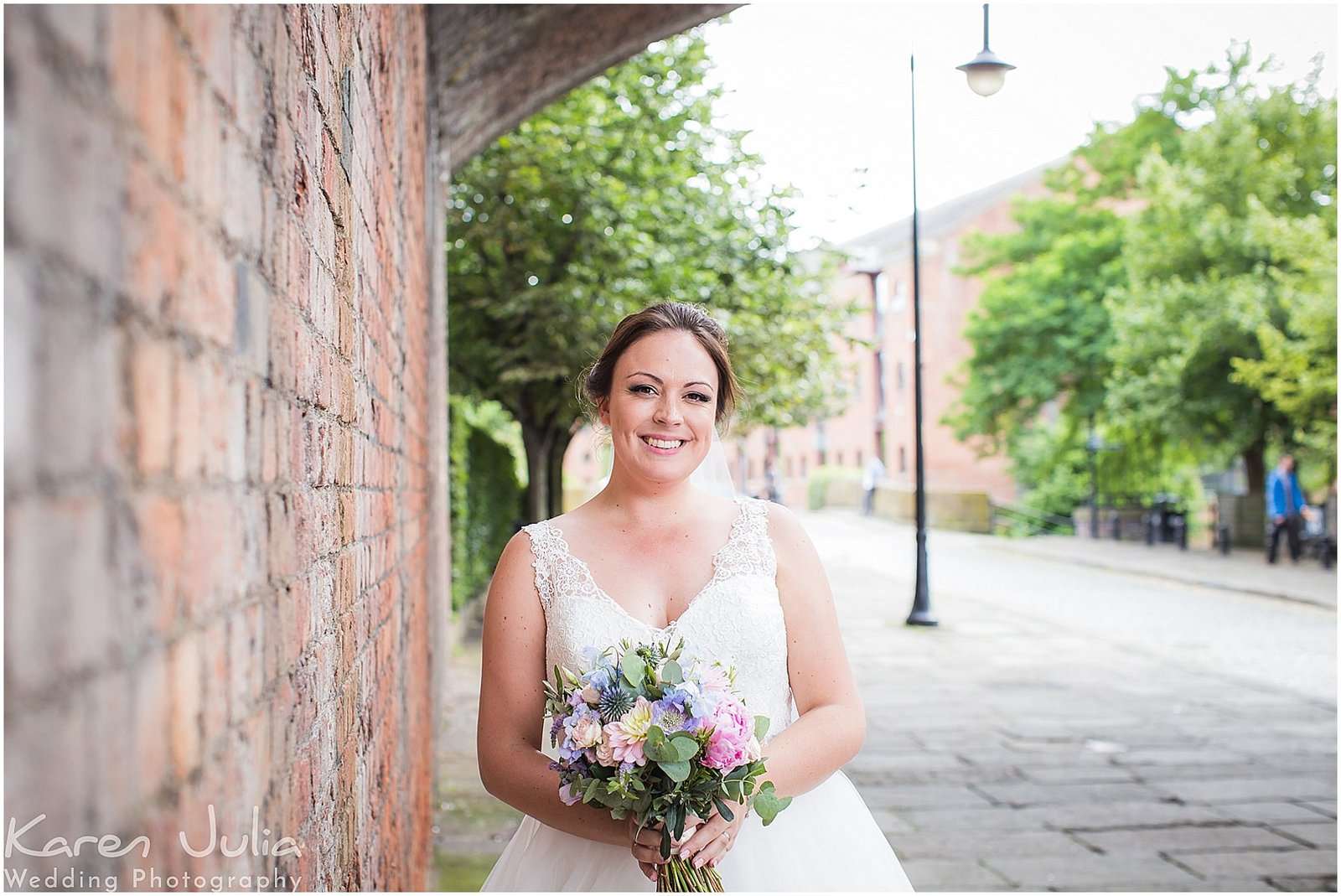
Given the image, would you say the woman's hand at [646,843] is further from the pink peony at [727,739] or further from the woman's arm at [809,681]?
the woman's arm at [809,681]

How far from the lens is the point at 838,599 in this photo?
1725 cm

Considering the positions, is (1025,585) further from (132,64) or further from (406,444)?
(132,64)

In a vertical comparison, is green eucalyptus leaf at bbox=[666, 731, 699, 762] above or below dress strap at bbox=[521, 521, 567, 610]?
below

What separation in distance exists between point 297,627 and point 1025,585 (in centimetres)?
1885

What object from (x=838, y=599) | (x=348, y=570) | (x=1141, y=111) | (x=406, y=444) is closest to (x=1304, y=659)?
(x=838, y=599)

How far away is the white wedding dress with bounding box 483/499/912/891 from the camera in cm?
285

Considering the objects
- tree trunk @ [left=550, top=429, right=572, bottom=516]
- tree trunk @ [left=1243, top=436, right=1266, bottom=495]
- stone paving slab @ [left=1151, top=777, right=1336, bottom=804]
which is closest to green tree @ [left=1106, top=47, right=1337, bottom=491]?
tree trunk @ [left=1243, top=436, right=1266, bottom=495]

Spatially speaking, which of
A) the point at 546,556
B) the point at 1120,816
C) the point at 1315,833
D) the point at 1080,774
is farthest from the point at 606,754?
the point at 1080,774

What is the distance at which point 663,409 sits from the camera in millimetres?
2865

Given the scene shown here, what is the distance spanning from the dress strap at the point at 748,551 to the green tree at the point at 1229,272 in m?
19.1

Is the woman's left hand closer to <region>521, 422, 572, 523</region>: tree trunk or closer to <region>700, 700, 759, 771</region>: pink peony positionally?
<region>700, 700, 759, 771</region>: pink peony

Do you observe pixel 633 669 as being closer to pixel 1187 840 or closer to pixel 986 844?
pixel 986 844

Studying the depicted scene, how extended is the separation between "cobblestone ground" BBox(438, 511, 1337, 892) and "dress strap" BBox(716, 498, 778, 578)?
9.69ft

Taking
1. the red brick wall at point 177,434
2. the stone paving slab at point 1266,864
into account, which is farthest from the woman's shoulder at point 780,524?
the stone paving slab at point 1266,864
